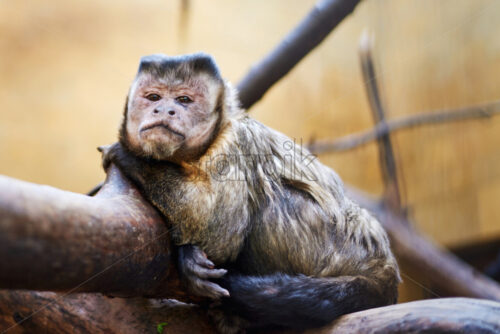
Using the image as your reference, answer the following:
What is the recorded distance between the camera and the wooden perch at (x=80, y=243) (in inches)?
51.3

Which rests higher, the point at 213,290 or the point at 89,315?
the point at 213,290

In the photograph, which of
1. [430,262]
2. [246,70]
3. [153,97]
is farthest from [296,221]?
[430,262]

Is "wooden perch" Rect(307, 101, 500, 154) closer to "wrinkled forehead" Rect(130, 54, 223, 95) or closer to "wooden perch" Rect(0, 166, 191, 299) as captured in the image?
"wrinkled forehead" Rect(130, 54, 223, 95)

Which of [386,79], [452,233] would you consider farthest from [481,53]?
[452,233]

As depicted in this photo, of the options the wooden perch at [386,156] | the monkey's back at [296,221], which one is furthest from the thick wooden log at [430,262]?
the monkey's back at [296,221]

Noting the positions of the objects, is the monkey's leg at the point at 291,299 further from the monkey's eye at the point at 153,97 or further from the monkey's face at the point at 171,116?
the monkey's eye at the point at 153,97

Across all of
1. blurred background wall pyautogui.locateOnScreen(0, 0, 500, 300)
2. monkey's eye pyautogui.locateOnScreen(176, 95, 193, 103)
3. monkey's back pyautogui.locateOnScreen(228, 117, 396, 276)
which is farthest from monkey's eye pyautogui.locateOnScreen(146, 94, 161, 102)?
blurred background wall pyautogui.locateOnScreen(0, 0, 500, 300)

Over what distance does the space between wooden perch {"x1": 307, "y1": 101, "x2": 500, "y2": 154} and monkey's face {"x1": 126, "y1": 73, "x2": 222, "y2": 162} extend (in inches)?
105

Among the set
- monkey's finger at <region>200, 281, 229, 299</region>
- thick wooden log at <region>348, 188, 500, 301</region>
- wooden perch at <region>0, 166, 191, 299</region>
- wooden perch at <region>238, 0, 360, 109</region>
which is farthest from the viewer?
thick wooden log at <region>348, 188, 500, 301</region>

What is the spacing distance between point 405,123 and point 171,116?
3.49m

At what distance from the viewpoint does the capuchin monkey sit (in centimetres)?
202

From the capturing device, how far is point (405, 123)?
16.5ft

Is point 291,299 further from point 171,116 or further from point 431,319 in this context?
point 171,116

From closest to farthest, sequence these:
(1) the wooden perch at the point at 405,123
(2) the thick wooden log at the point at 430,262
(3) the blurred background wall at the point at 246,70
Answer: (3) the blurred background wall at the point at 246,70 < (1) the wooden perch at the point at 405,123 < (2) the thick wooden log at the point at 430,262
